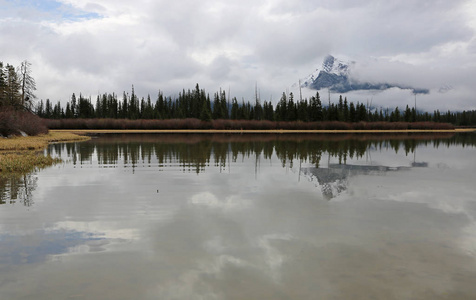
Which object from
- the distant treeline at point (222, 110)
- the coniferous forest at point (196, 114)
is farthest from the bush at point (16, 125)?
the distant treeline at point (222, 110)

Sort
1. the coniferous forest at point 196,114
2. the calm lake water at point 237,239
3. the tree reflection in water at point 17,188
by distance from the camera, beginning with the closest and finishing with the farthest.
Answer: the calm lake water at point 237,239 → the tree reflection in water at point 17,188 → the coniferous forest at point 196,114

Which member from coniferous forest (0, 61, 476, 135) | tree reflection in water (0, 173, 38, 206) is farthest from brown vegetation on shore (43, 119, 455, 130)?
tree reflection in water (0, 173, 38, 206)

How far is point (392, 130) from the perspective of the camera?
4208 inches

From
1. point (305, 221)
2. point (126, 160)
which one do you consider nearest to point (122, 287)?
point (305, 221)

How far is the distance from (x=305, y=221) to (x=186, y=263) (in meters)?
4.20

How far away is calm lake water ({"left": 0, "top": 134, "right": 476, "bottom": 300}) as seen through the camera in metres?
6.31

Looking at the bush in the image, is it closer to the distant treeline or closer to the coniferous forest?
the coniferous forest

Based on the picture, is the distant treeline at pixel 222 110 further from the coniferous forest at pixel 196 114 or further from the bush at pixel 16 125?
the bush at pixel 16 125

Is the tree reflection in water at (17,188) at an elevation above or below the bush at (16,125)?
below

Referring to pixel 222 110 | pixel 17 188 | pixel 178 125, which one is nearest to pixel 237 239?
pixel 17 188

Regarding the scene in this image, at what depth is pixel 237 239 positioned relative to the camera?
859 centimetres

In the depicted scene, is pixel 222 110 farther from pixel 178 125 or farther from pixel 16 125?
pixel 16 125

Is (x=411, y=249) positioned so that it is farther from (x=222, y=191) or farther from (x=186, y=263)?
(x=222, y=191)

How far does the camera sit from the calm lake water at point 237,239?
631cm
